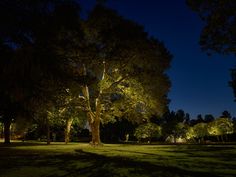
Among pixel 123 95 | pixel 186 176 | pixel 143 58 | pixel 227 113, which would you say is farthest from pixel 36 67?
pixel 227 113

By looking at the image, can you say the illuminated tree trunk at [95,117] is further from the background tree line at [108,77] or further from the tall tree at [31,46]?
the tall tree at [31,46]

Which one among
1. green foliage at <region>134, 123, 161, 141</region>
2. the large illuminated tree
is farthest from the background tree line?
green foliage at <region>134, 123, 161, 141</region>

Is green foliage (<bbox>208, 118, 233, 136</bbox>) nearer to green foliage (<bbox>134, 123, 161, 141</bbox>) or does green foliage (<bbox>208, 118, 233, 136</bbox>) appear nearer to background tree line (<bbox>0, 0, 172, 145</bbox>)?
green foliage (<bbox>134, 123, 161, 141</bbox>)

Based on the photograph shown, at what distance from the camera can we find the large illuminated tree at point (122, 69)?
42656 mm

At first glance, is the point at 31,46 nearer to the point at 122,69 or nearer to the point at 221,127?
the point at 122,69

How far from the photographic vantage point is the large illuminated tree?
140 ft

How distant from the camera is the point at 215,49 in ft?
78.0

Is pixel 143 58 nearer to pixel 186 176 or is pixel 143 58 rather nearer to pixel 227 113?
pixel 186 176

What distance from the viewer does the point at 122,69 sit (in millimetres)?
45062

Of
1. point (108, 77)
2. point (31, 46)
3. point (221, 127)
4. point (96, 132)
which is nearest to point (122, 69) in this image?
point (108, 77)

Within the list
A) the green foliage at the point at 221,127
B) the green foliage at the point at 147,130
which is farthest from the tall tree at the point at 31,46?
the green foliage at the point at 221,127

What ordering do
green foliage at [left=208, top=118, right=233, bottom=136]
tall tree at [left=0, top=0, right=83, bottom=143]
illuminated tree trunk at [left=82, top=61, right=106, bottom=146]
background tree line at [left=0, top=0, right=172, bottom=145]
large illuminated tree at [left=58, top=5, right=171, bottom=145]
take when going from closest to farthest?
tall tree at [left=0, top=0, right=83, bottom=143] < background tree line at [left=0, top=0, right=172, bottom=145] < large illuminated tree at [left=58, top=5, right=171, bottom=145] < illuminated tree trunk at [left=82, top=61, right=106, bottom=146] < green foliage at [left=208, top=118, right=233, bottom=136]

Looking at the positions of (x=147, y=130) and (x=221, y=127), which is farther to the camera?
(x=147, y=130)

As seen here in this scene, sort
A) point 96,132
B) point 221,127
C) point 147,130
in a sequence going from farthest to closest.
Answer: point 147,130
point 221,127
point 96,132
